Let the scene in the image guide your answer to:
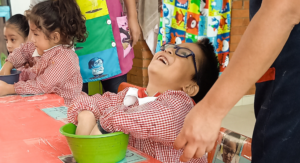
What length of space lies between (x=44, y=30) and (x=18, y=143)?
3.22ft

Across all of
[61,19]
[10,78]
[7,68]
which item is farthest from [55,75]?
[7,68]

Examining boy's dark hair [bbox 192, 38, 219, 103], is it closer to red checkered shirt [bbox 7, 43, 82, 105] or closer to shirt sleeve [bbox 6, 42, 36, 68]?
red checkered shirt [bbox 7, 43, 82, 105]

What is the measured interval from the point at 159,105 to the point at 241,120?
260cm

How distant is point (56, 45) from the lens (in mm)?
1635

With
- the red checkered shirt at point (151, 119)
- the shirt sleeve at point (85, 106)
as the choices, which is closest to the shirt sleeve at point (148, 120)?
the red checkered shirt at point (151, 119)

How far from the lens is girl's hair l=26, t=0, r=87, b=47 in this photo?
1.62m

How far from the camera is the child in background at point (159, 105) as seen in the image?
2.23ft

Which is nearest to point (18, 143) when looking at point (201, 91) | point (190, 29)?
point (201, 91)

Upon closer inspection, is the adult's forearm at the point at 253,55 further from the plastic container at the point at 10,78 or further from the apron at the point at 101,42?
the apron at the point at 101,42

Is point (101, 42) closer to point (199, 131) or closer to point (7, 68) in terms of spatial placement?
point (7, 68)

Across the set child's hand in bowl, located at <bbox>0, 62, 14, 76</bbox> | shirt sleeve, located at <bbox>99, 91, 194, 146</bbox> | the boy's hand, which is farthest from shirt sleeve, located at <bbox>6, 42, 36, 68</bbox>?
shirt sleeve, located at <bbox>99, 91, 194, 146</bbox>

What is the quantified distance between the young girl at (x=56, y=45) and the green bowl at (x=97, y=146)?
2.98ft

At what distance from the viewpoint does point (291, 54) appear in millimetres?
581

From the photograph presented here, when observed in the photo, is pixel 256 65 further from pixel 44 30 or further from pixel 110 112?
pixel 44 30
